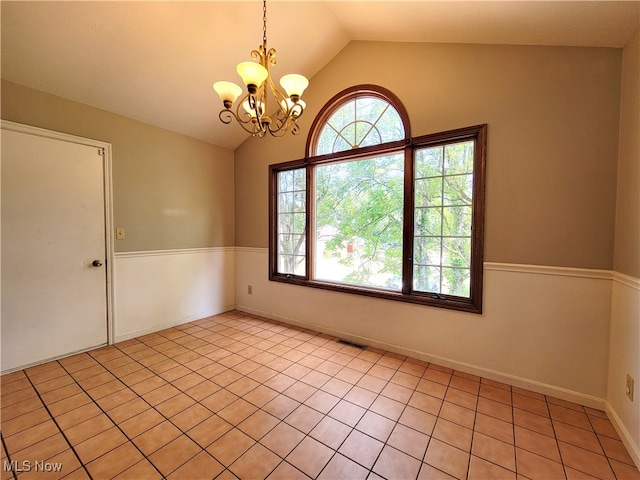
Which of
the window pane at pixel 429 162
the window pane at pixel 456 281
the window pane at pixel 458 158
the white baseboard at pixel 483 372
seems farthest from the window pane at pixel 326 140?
the white baseboard at pixel 483 372

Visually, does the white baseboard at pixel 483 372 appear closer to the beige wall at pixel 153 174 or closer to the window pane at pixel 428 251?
the window pane at pixel 428 251

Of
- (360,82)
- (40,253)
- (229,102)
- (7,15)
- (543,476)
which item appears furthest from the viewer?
(360,82)

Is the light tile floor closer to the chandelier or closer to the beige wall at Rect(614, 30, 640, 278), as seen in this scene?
the beige wall at Rect(614, 30, 640, 278)

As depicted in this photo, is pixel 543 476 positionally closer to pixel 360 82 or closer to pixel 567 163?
pixel 567 163

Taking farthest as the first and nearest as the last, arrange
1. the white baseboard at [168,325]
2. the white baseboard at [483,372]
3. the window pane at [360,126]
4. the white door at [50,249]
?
the white baseboard at [168,325], the window pane at [360,126], the white door at [50,249], the white baseboard at [483,372]

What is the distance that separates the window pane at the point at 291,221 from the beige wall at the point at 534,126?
1527mm

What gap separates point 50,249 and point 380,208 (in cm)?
317

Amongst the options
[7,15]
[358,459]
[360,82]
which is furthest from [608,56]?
[7,15]

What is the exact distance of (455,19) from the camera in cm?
203

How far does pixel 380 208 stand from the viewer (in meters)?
2.88

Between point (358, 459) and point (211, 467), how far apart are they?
78 centimetres

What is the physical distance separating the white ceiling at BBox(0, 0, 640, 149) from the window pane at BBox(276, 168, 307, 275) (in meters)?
1.18

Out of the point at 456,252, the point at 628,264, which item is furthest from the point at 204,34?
the point at 628,264

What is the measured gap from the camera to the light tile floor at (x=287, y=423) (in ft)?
4.69
